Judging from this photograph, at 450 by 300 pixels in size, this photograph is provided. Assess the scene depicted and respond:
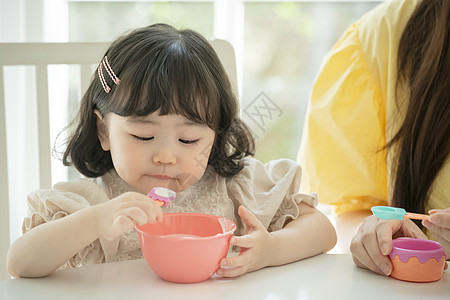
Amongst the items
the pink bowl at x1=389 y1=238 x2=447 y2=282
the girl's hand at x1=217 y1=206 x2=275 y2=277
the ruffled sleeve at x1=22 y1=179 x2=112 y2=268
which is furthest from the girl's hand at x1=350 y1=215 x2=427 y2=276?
the ruffled sleeve at x1=22 y1=179 x2=112 y2=268

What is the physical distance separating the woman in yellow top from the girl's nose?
0.40 meters

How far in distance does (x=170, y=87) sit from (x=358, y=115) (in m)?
0.51

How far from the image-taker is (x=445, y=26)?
3.64 feet

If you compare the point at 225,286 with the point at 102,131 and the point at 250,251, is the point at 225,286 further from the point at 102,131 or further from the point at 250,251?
the point at 102,131

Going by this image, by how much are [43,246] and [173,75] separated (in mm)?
325

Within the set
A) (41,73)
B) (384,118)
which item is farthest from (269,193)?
(41,73)

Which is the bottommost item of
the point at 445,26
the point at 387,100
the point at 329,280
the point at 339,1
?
the point at 329,280

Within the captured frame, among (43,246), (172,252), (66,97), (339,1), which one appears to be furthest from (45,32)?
(172,252)

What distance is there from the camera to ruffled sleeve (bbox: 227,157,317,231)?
102cm

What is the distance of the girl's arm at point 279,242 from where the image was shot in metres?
0.78

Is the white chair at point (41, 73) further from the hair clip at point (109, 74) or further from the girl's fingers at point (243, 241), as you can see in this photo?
the girl's fingers at point (243, 241)

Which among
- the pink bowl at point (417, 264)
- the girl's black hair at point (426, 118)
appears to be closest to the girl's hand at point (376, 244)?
the pink bowl at point (417, 264)

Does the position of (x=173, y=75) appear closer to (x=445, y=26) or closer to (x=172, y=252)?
Answer: (x=172, y=252)

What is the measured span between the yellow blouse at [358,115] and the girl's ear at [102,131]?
50 cm
